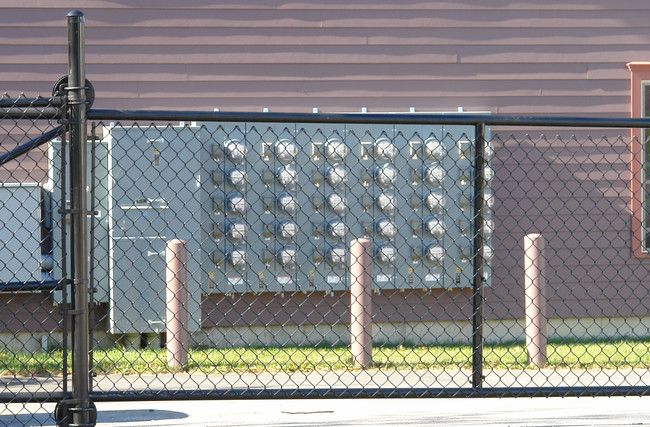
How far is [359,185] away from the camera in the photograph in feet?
27.4

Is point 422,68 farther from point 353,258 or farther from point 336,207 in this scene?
point 353,258

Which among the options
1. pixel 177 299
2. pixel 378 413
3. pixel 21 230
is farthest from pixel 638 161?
pixel 21 230

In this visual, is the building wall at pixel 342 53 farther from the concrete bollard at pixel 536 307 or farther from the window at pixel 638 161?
the concrete bollard at pixel 536 307

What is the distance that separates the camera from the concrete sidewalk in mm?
5535

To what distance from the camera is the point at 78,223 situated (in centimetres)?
392

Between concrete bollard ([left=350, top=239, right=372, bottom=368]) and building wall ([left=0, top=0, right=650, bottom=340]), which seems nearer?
concrete bollard ([left=350, top=239, right=372, bottom=368])

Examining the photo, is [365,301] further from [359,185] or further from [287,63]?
[287,63]

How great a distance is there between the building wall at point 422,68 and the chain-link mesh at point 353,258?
0.04 meters

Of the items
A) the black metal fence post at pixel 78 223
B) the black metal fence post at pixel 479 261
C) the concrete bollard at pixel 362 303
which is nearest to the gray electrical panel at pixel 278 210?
the concrete bollard at pixel 362 303

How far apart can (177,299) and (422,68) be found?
10.5 feet

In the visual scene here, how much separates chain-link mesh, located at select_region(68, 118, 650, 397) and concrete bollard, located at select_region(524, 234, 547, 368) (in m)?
0.02

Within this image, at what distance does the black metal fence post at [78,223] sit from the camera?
154 inches

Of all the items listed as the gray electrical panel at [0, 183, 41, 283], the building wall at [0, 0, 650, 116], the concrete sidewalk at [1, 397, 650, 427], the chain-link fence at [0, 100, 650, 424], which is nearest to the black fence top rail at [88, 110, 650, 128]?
the concrete sidewalk at [1, 397, 650, 427]

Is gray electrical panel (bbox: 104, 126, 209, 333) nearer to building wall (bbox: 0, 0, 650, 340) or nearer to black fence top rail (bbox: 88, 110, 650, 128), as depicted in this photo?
building wall (bbox: 0, 0, 650, 340)
